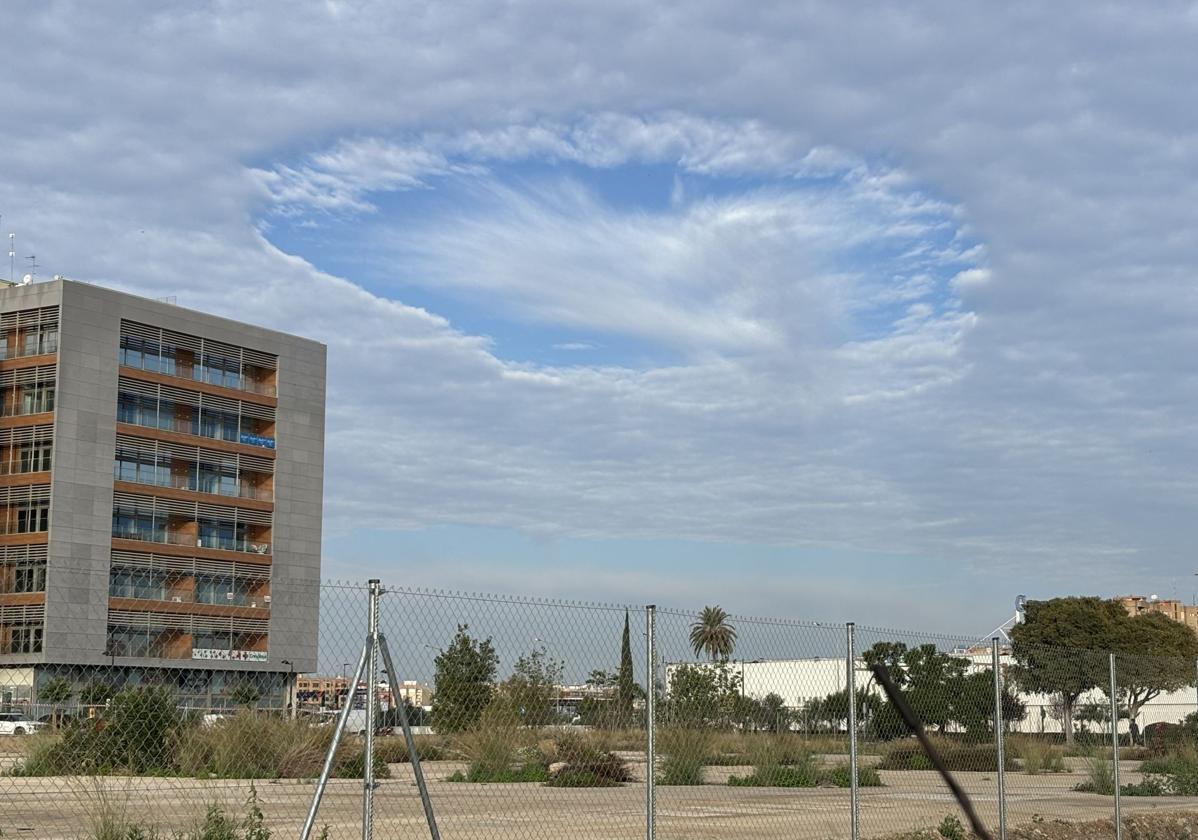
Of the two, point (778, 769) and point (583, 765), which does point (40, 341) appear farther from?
point (778, 769)

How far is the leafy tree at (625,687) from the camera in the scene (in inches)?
481

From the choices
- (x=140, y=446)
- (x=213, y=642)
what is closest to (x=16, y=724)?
(x=213, y=642)

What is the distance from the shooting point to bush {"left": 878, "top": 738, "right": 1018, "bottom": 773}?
910 inches

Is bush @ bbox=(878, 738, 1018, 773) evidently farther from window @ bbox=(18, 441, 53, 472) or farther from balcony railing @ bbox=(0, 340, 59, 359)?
balcony railing @ bbox=(0, 340, 59, 359)

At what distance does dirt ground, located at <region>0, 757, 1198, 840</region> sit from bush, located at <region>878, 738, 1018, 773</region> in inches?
23.9

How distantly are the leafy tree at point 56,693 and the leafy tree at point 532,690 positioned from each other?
3.38 m

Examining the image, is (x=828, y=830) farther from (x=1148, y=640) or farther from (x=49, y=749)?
(x=1148, y=640)

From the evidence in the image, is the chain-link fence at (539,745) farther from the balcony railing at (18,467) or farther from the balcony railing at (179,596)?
the balcony railing at (18,467)

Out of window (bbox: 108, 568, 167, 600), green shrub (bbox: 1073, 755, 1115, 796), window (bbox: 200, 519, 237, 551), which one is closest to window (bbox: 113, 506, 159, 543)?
window (bbox: 200, 519, 237, 551)

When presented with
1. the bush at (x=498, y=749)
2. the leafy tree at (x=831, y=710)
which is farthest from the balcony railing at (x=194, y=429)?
the bush at (x=498, y=749)

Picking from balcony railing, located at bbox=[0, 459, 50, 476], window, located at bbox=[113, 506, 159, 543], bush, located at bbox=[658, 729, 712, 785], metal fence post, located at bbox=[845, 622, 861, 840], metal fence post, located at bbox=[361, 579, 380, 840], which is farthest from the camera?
window, located at bbox=[113, 506, 159, 543]

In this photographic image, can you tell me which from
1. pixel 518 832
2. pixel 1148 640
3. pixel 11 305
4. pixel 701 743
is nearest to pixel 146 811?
pixel 701 743

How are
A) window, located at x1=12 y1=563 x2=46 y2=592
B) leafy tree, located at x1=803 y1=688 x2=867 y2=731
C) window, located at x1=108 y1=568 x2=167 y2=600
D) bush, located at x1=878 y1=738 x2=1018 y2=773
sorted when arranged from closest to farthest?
window, located at x1=108 y1=568 x2=167 y2=600
leafy tree, located at x1=803 y1=688 x2=867 y2=731
bush, located at x1=878 y1=738 x2=1018 y2=773
window, located at x1=12 y1=563 x2=46 y2=592

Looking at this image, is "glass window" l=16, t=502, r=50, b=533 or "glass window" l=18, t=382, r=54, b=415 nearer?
"glass window" l=16, t=502, r=50, b=533
